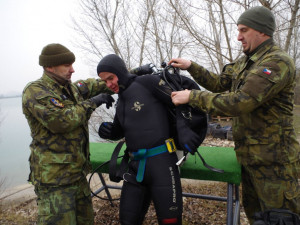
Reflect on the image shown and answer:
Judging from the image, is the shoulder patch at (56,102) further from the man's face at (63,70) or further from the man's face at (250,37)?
the man's face at (250,37)

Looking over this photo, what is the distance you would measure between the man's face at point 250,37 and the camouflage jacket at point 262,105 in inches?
2.0

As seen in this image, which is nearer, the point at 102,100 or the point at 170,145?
the point at 170,145

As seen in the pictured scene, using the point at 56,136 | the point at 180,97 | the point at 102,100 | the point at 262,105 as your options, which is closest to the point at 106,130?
the point at 102,100

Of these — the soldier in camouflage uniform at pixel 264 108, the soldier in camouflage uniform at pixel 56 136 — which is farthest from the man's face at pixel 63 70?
the soldier in camouflage uniform at pixel 264 108

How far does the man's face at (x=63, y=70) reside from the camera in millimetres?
2416

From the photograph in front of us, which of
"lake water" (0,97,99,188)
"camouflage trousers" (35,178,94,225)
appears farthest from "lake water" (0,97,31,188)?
"camouflage trousers" (35,178,94,225)

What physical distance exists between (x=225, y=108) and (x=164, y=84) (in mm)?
601

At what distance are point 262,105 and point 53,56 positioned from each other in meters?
2.11

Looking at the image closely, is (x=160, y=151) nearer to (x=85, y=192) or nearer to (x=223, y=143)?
(x=85, y=192)

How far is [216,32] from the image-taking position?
19.4 ft

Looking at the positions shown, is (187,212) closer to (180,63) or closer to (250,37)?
(180,63)

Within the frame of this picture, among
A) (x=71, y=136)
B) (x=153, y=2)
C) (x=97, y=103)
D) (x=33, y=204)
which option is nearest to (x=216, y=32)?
(x=153, y=2)

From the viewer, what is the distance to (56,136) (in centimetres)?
228

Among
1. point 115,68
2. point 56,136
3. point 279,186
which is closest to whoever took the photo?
point 279,186
